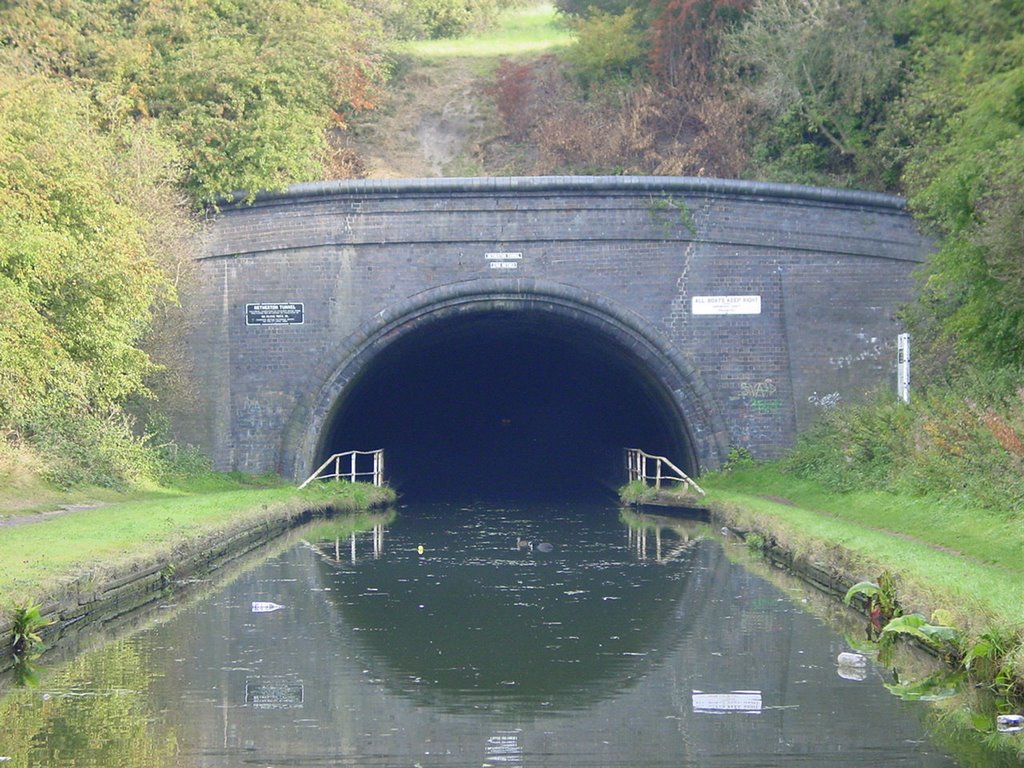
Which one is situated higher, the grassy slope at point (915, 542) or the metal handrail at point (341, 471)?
the metal handrail at point (341, 471)

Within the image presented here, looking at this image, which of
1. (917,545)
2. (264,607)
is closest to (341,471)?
(264,607)

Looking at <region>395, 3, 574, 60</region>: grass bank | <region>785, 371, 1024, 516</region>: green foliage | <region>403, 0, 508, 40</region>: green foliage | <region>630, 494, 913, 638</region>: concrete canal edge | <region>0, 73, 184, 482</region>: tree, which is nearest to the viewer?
<region>630, 494, 913, 638</region>: concrete canal edge

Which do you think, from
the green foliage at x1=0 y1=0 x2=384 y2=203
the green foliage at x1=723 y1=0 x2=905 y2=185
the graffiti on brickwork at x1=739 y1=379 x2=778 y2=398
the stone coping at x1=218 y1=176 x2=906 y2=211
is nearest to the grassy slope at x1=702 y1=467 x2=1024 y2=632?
the graffiti on brickwork at x1=739 y1=379 x2=778 y2=398

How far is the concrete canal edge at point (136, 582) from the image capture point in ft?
39.0

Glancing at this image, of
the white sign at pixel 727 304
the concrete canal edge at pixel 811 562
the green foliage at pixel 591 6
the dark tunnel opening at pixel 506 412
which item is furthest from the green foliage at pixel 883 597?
the green foliage at pixel 591 6

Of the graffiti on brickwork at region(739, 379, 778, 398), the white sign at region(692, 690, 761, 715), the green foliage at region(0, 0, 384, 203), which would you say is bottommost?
the white sign at region(692, 690, 761, 715)

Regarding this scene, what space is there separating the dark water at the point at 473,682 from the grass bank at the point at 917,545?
0.74 metres

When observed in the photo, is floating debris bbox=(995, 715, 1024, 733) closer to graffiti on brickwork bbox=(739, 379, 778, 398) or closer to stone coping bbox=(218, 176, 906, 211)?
graffiti on brickwork bbox=(739, 379, 778, 398)

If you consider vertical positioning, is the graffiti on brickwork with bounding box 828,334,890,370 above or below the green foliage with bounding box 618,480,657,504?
above

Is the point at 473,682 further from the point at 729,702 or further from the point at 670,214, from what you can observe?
the point at 670,214

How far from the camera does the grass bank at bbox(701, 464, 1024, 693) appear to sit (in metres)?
10.4

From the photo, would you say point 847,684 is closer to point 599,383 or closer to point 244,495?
point 244,495

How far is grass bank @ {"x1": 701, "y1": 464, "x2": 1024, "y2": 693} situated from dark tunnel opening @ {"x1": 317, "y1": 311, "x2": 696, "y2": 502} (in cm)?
696

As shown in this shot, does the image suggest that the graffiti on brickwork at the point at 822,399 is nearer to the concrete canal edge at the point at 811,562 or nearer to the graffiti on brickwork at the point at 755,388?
the graffiti on brickwork at the point at 755,388
